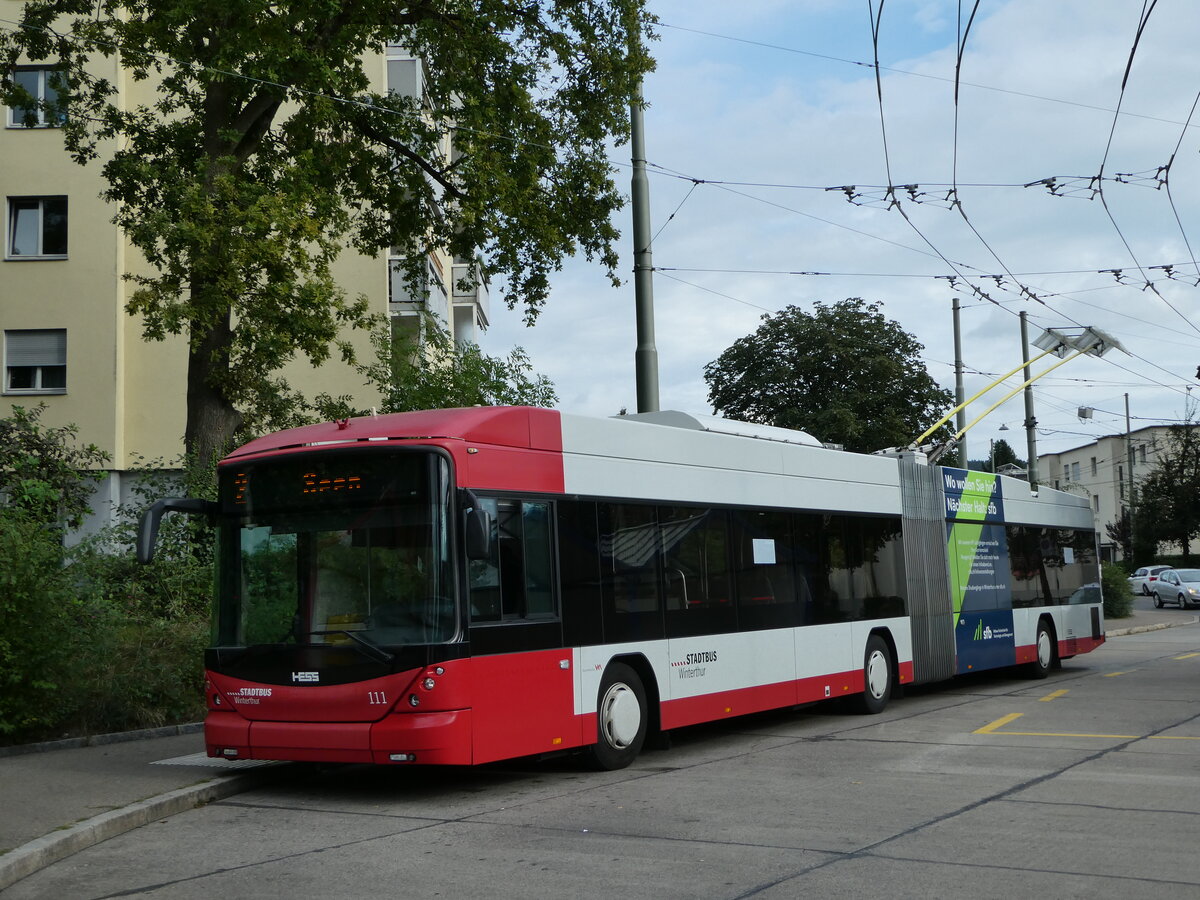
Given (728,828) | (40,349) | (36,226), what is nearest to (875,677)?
(728,828)

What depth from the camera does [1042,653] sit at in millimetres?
20219

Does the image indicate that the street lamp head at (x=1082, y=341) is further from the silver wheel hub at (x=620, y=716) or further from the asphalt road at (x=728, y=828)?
the silver wheel hub at (x=620, y=716)

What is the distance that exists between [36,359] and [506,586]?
24.0 metres

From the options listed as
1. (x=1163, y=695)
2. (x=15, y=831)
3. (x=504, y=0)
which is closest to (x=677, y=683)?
(x=15, y=831)

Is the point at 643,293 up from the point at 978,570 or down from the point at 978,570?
up

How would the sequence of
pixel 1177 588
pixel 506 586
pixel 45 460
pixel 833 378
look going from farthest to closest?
pixel 1177 588, pixel 833 378, pixel 45 460, pixel 506 586

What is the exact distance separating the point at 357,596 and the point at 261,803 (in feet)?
5.32

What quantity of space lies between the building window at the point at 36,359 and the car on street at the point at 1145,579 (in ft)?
134

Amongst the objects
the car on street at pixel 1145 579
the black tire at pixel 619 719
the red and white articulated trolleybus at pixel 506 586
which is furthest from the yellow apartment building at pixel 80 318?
the car on street at pixel 1145 579

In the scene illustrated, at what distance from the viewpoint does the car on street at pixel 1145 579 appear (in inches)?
2157

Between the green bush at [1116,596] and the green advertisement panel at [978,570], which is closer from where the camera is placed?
the green advertisement panel at [978,570]

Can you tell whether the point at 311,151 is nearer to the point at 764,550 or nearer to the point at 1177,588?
the point at 764,550

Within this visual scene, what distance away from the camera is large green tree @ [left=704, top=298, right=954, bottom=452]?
42969 millimetres

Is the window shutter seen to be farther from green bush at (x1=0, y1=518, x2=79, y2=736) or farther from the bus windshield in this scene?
the bus windshield
